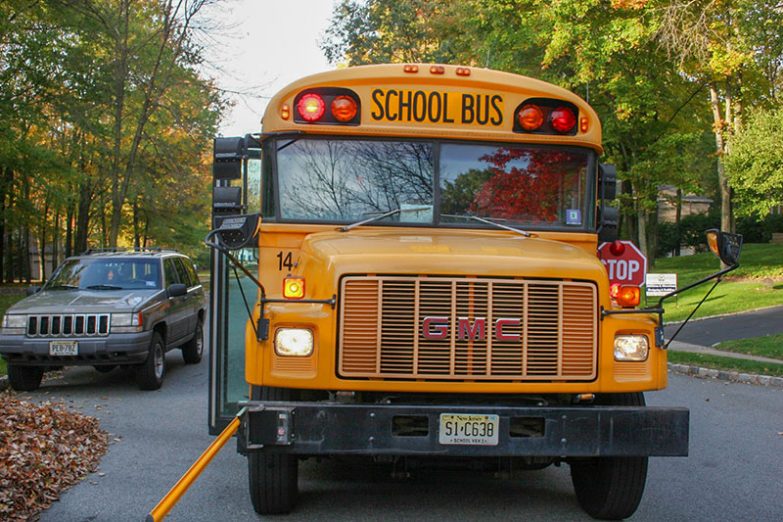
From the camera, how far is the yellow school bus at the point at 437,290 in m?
4.75

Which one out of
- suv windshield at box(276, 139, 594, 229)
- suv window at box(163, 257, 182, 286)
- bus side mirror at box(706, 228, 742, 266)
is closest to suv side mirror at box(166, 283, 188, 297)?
suv window at box(163, 257, 182, 286)

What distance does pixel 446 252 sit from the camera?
5000 millimetres

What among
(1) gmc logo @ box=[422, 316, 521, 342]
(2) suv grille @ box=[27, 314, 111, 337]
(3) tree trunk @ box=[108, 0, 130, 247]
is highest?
(3) tree trunk @ box=[108, 0, 130, 247]

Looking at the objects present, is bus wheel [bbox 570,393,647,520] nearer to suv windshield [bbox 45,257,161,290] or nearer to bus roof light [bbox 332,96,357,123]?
bus roof light [bbox 332,96,357,123]

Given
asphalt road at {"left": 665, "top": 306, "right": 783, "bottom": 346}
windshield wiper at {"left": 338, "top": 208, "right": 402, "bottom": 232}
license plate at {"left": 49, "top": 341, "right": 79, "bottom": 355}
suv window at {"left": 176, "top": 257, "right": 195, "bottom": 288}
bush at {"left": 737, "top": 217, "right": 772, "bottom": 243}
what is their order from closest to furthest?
windshield wiper at {"left": 338, "top": 208, "right": 402, "bottom": 232}
license plate at {"left": 49, "top": 341, "right": 79, "bottom": 355}
suv window at {"left": 176, "top": 257, "right": 195, "bottom": 288}
asphalt road at {"left": 665, "top": 306, "right": 783, "bottom": 346}
bush at {"left": 737, "top": 217, "right": 772, "bottom": 243}

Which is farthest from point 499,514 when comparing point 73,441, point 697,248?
point 697,248

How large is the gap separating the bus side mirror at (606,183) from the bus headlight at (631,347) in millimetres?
1493

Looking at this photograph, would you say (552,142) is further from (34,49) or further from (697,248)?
(697,248)

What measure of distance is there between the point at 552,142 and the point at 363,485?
281 centimetres

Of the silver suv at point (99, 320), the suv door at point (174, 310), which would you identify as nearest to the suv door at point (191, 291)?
the suv door at point (174, 310)

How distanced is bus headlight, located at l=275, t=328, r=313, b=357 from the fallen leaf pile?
2045 mm

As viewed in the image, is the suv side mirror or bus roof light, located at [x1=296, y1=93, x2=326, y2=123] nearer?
bus roof light, located at [x1=296, y1=93, x2=326, y2=123]

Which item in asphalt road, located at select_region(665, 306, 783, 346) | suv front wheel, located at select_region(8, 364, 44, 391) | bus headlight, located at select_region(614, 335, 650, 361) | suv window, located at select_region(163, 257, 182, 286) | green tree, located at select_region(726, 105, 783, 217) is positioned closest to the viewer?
bus headlight, located at select_region(614, 335, 650, 361)

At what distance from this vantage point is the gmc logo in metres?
4.75
